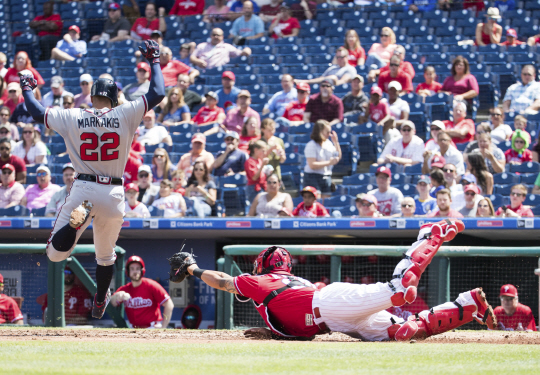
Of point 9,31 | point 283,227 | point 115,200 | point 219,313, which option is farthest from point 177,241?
point 9,31

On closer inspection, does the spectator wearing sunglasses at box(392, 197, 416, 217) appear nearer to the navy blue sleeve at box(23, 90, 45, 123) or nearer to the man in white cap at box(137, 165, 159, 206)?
the man in white cap at box(137, 165, 159, 206)

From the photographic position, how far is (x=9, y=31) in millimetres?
16312

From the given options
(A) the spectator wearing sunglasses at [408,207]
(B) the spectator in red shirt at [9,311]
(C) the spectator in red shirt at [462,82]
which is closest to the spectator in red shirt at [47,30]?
(C) the spectator in red shirt at [462,82]

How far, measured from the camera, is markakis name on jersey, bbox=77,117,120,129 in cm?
564

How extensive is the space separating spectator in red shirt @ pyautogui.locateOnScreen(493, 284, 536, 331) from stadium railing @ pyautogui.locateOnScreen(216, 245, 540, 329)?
12.3 inches

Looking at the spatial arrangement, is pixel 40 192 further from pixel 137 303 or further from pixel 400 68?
pixel 400 68

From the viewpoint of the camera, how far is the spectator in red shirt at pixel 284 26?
14.4 metres

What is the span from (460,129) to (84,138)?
6.37 metres

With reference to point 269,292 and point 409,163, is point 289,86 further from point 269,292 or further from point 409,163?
point 269,292

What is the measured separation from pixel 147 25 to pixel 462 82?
6.72 m

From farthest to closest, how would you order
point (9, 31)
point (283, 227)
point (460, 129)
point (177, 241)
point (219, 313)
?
1. point (9, 31)
2. point (460, 129)
3. point (177, 241)
4. point (283, 227)
5. point (219, 313)

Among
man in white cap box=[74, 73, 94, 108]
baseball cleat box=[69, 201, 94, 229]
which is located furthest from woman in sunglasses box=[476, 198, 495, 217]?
man in white cap box=[74, 73, 94, 108]

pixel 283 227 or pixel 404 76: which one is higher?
pixel 404 76

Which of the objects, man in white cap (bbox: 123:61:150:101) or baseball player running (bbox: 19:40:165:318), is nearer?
baseball player running (bbox: 19:40:165:318)
